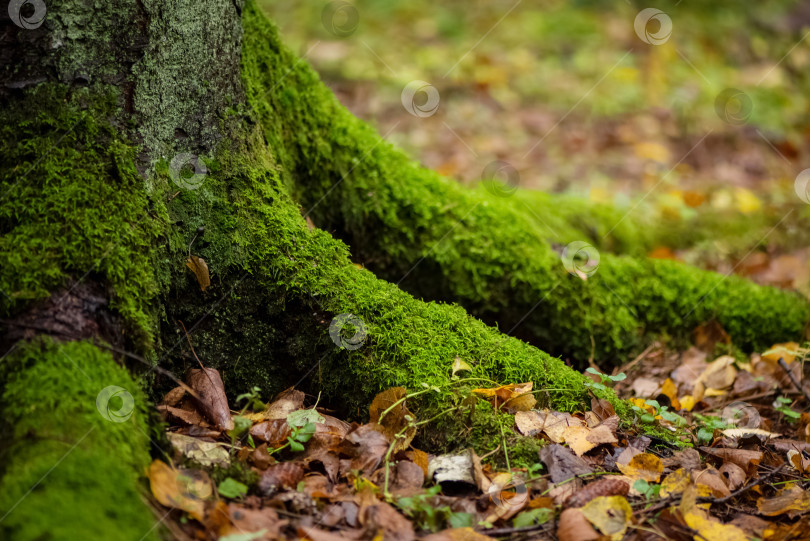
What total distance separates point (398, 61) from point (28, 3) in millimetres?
6402

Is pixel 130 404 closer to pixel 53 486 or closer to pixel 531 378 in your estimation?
pixel 53 486

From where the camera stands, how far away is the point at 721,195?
5902mm

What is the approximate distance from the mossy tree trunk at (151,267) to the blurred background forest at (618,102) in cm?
315

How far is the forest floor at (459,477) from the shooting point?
179 centimetres

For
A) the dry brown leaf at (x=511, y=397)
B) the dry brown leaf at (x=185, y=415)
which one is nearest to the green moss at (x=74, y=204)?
the dry brown leaf at (x=185, y=415)

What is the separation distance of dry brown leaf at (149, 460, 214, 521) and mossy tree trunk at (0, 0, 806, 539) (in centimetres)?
8

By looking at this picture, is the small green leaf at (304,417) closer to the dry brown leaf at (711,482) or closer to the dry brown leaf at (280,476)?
the dry brown leaf at (280,476)

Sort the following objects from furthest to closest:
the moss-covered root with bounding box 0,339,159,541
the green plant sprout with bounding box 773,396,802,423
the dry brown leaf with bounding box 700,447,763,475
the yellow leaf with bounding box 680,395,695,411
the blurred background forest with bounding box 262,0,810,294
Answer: the blurred background forest with bounding box 262,0,810,294 → the yellow leaf with bounding box 680,395,695,411 → the green plant sprout with bounding box 773,396,802,423 → the dry brown leaf with bounding box 700,447,763,475 → the moss-covered root with bounding box 0,339,159,541

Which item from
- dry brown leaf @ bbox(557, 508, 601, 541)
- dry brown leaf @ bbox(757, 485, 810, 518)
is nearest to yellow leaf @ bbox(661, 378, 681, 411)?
dry brown leaf @ bbox(757, 485, 810, 518)

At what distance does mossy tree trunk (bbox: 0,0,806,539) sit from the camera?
1706 millimetres

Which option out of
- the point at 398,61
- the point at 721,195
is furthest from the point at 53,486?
the point at 398,61

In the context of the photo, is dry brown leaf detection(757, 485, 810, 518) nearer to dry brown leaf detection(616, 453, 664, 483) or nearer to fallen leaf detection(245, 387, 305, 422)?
dry brown leaf detection(616, 453, 664, 483)

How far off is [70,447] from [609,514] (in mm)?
1570

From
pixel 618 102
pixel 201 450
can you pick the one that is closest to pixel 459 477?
pixel 201 450
